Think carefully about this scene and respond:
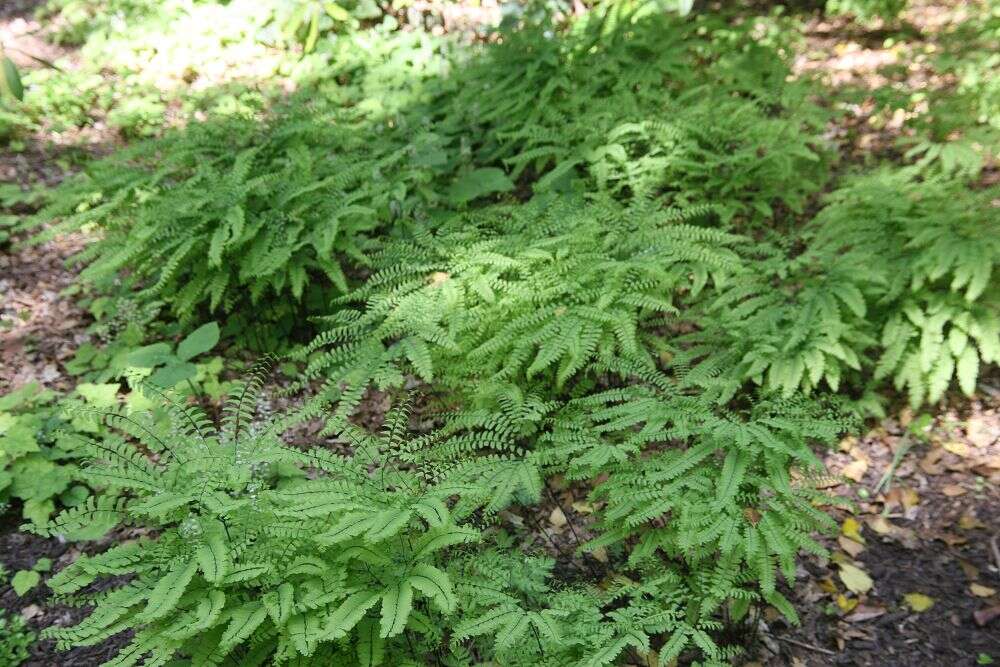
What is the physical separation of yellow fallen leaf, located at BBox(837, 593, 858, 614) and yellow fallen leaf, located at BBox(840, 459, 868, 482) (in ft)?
2.98

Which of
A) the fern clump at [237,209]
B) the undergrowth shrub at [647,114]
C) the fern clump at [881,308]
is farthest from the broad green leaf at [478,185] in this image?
the fern clump at [881,308]

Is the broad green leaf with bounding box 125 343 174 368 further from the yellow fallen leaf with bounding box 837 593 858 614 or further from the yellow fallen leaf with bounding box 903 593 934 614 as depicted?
the yellow fallen leaf with bounding box 903 593 934 614

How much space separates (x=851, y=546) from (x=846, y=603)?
0.43m

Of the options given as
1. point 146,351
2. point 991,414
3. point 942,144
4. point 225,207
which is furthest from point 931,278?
point 146,351

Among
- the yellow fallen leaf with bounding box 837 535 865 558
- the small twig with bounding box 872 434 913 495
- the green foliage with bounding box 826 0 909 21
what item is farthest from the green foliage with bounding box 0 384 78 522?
the green foliage with bounding box 826 0 909 21

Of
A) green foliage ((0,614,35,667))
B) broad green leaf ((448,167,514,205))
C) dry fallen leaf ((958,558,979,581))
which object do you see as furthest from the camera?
broad green leaf ((448,167,514,205))

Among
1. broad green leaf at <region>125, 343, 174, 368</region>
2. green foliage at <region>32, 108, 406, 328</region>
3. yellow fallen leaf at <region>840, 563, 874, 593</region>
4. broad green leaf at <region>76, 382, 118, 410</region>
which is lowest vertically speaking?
yellow fallen leaf at <region>840, 563, 874, 593</region>

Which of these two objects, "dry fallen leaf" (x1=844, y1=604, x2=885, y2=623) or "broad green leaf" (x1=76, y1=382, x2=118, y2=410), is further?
"broad green leaf" (x1=76, y1=382, x2=118, y2=410)

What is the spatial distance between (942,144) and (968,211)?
1.24 meters

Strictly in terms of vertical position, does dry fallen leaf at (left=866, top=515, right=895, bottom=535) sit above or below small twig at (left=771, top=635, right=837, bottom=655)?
above

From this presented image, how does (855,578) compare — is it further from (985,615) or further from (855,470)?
(855,470)

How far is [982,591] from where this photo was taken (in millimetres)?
3912

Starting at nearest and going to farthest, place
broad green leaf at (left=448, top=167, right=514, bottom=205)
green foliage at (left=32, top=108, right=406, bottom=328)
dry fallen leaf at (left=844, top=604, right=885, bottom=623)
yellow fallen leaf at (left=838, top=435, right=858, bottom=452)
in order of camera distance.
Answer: dry fallen leaf at (left=844, top=604, right=885, bottom=623) < yellow fallen leaf at (left=838, top=435, right=858, bottom=452) < green foliage at (left=32, top=108, right=406, bottom=328) < broad green leaf at (left=448, top=167, right=514, bottom=205)

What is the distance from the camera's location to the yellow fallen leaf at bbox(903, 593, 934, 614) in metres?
3.88
